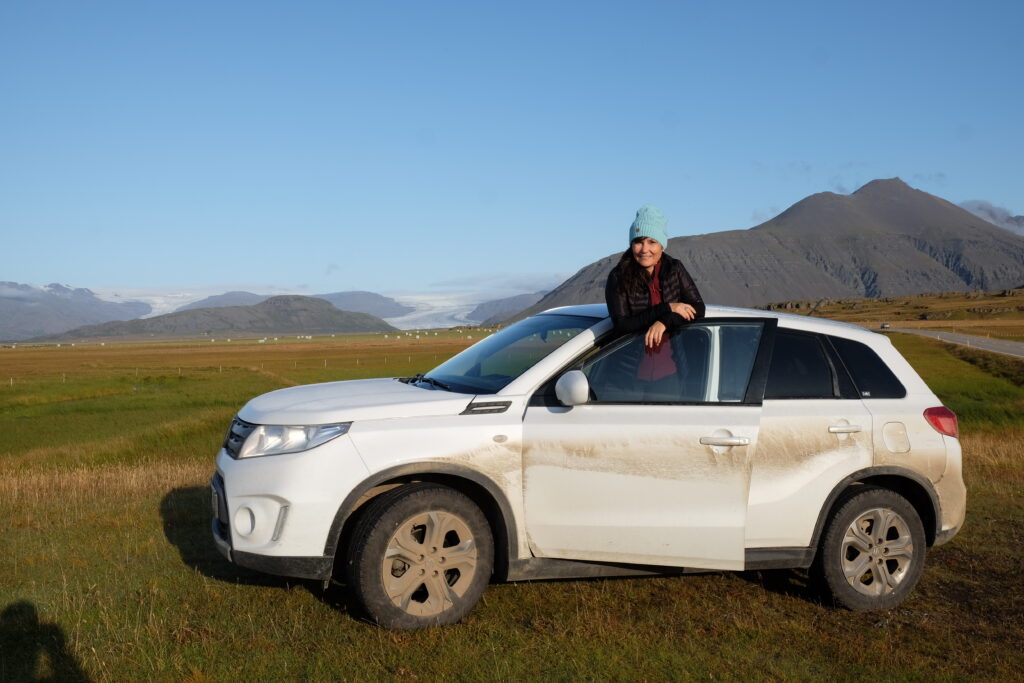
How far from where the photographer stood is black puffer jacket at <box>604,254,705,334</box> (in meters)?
5.48

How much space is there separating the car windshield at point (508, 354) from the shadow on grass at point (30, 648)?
2564mm

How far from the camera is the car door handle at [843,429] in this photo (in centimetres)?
564

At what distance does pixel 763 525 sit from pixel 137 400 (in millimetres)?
42299

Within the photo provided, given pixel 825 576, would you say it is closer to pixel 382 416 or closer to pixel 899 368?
pixel 899 368

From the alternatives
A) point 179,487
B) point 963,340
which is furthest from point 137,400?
point 963,340

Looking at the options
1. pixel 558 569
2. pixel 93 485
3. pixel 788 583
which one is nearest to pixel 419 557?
pixel 558 569

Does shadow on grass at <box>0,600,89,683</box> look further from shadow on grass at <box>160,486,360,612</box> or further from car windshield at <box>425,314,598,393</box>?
car windshield at <box>425,314,598,393</box>

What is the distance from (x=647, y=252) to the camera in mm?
5824

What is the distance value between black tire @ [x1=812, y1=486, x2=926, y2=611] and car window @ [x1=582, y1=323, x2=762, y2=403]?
1.09 meters

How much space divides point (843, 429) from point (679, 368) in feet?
3.68

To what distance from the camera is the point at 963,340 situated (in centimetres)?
7212

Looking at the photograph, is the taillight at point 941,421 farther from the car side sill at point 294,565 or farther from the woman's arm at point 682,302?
the car side sill at point 294,565

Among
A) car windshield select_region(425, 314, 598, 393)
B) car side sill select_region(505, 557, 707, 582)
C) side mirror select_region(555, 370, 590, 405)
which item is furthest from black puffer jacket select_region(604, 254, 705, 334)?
car side sill select_region(505, 557, 707, 582)

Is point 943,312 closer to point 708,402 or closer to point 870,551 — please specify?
point 870,551
